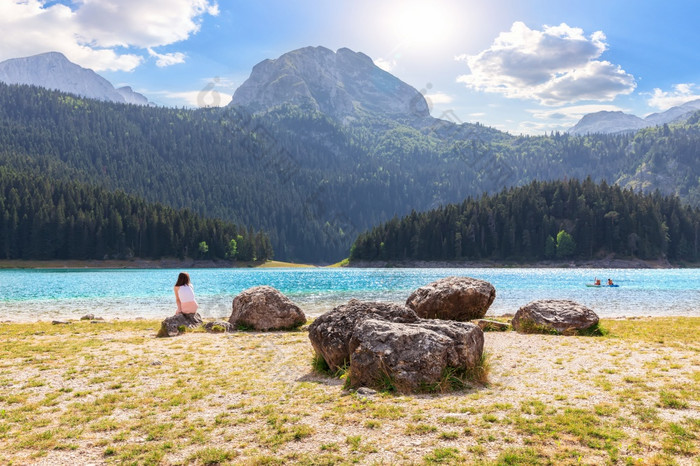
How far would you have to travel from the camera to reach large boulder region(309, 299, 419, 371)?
15.3m

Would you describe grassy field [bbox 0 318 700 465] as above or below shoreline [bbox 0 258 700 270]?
above

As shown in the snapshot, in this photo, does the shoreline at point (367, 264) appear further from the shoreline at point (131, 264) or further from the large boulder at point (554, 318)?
the large boulder at point (554, 318)

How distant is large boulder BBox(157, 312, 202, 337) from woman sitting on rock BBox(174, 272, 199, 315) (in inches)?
16.0

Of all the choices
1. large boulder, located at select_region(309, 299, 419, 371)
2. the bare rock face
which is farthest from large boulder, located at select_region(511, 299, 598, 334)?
the bare rock face

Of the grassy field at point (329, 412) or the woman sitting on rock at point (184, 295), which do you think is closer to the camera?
the grassy field at point (329, 412)

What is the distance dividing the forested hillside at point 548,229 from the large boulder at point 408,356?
522 feet

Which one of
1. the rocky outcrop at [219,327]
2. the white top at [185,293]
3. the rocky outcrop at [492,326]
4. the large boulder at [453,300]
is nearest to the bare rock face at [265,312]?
the rocky outcrop at [219,327]

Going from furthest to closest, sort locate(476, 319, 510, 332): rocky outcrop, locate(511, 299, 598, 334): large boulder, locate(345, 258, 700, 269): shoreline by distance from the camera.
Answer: locate(345, 258, 700, 269): shoreline → locate(476, 319, 510, 332): rocky outcrop → locate(511, 299, 598, 334): large boulder

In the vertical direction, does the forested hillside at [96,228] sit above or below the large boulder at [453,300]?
above

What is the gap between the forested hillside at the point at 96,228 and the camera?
14538cm

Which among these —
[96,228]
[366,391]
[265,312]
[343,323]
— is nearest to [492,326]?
[343,323]

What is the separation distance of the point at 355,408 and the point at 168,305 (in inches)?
1663

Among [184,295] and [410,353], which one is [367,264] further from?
[410,353]

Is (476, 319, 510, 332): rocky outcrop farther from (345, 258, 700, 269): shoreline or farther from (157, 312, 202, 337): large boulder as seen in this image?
(345, 258, 700, 269): shoreline
